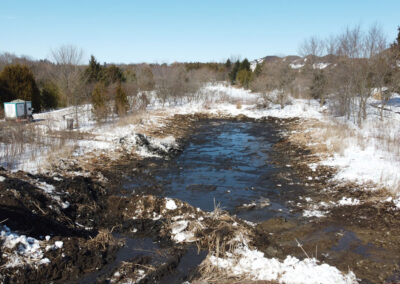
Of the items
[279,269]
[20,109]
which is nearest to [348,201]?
[279,269]

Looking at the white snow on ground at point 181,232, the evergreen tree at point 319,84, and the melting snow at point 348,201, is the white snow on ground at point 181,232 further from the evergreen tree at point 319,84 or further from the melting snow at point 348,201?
the evergreen tree at point 319,84

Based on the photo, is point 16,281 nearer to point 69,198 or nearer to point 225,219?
point 69,198

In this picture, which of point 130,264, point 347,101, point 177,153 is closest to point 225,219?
point 130,264

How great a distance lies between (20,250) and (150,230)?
7.62 ft

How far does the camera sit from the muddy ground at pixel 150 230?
4676 mm

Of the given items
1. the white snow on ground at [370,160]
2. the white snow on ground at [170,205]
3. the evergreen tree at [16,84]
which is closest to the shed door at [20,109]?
the evergreen tree at [16,84]

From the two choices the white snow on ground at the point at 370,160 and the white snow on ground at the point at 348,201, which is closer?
the white snow on ground at the point at 348,201

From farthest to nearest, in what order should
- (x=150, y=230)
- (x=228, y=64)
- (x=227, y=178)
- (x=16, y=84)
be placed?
(x=228, y=64) → (x=16, y=84) → (x=227, y=178) → (x=150, y=230)

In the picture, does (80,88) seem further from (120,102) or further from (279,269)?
(279,269)

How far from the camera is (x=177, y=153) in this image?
1359 cm

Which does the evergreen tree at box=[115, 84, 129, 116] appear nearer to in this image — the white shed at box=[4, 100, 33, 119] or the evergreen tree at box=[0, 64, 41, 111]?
the white shed at box=[4, 100, 33, 119]

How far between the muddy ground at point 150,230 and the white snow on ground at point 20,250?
3.4 inches

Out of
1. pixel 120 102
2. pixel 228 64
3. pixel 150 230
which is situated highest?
pixel 228 64

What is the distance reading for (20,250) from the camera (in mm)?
4543
